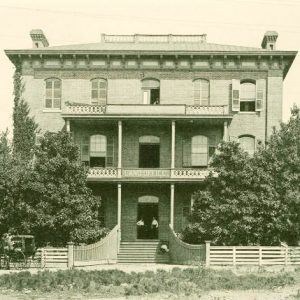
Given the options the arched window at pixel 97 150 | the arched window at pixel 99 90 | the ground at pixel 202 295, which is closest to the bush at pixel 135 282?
the ground at pixel 202 295

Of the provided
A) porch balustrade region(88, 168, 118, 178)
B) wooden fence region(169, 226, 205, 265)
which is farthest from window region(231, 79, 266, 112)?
wooden fence region(169, 226, 205, 265)

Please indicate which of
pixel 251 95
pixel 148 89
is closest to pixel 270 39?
pixel 251 95

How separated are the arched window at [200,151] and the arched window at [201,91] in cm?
211

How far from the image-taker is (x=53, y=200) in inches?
1058

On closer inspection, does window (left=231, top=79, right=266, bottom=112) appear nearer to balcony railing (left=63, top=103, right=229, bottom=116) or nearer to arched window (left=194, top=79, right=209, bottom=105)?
arched window (left=194, top=79, right=209, bottom=105)

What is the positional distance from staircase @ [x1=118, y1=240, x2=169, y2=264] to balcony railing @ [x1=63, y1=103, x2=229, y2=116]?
21.9 feet

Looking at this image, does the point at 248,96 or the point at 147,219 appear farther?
the point at 248,96

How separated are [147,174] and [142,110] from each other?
3373 mm

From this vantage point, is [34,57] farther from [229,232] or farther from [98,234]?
[229,232]

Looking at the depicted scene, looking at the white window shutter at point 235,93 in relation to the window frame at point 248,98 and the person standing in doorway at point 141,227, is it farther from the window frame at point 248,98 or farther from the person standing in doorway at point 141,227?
the person standing in doorway at point 141,227

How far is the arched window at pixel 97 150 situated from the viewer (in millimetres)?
34812

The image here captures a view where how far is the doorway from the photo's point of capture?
34875 mm

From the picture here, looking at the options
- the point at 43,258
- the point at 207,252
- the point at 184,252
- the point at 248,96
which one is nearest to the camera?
the point at 43,258

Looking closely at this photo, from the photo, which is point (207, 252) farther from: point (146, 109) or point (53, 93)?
point (53, 93)
